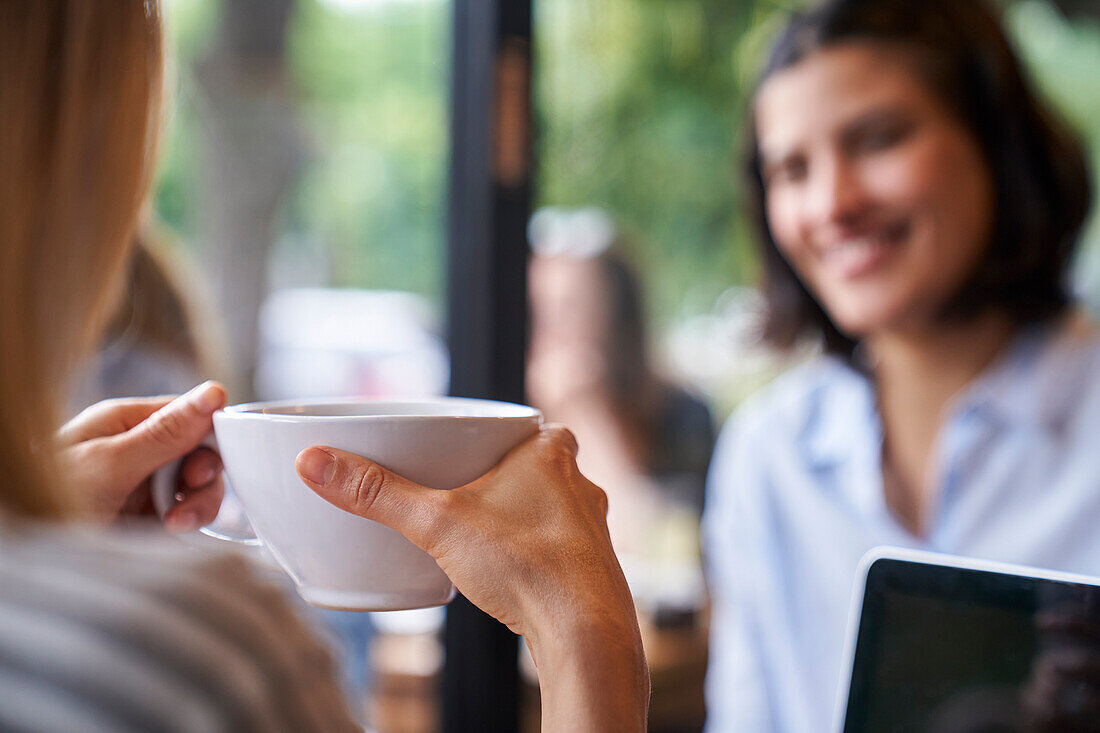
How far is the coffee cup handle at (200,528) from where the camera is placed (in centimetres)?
41

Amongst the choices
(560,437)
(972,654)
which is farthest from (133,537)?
(972,654)

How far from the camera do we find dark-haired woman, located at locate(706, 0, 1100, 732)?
889mm

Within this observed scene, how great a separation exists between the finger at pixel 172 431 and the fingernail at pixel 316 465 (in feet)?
0.34

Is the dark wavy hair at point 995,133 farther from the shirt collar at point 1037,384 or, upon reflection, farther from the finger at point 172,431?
the finger at point 172,431

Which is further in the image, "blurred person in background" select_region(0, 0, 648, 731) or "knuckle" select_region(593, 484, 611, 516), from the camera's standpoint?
"knuckle" select_region(593, 484, 611, 516)

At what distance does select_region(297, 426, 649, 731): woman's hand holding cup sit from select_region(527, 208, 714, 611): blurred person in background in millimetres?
860

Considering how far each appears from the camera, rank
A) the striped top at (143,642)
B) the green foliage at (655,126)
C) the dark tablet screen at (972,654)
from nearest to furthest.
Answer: the striped top at (143,642) → the dark tablet screen at (972,654) → the green foliage at (655,126)

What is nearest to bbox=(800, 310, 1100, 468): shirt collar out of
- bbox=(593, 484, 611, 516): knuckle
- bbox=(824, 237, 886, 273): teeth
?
bbox=(824, 237, 886, 273): teeth

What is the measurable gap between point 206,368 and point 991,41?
3.05 feet

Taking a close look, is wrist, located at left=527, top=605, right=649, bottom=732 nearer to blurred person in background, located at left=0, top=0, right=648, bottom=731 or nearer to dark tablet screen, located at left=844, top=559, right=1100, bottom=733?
blurred person in background, located at left=0, top=0, right=648, bottom=731

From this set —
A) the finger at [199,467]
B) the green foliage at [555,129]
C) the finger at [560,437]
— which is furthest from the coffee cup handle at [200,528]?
the green foliage at [555,129]

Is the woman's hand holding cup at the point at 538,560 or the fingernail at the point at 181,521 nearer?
the woman's hand holding cup at the point at 538,560

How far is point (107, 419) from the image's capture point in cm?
46

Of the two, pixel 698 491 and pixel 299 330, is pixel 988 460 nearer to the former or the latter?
pixel 698 491
